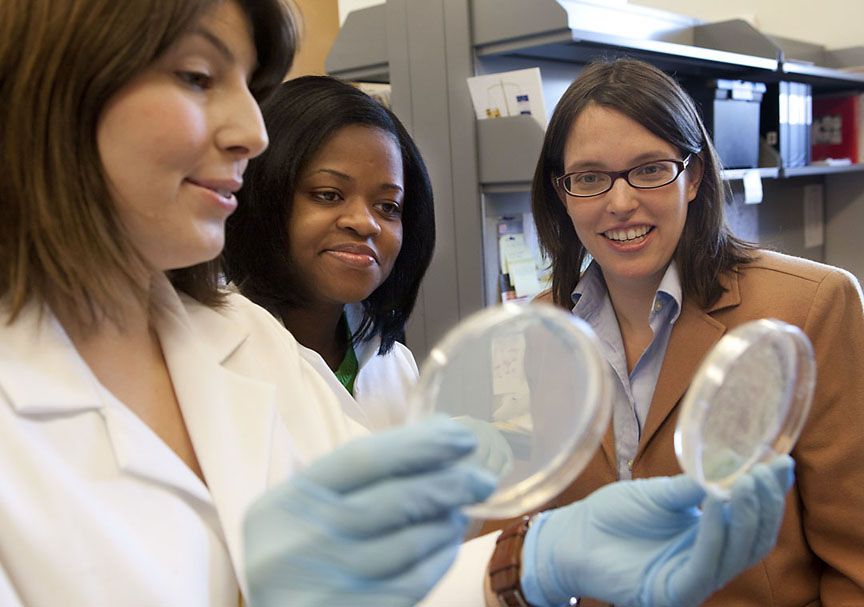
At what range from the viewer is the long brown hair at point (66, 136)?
0.87 m

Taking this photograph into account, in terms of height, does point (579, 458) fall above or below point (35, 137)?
below

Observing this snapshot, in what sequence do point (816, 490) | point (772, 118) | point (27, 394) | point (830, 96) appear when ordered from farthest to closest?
point (830, 96) → point (772, 118) → point (816, 490) → point (27, 394)

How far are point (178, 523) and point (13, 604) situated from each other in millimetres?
186

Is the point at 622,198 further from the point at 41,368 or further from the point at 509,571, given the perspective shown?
the point at 41,368

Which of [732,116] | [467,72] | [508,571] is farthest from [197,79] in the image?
[732,116]

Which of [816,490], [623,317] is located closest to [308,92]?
[623,317]

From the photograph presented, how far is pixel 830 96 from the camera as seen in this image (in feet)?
12.2

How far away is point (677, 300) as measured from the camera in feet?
4.99

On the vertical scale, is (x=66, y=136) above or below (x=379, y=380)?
above

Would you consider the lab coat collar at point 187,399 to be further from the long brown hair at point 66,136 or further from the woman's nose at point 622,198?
the woman's nose at point 622,198

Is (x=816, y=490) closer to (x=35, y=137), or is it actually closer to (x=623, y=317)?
(x=623, y=317)

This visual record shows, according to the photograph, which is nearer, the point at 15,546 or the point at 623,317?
the point at 15,546

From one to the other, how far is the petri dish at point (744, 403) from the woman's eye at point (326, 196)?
0.88 m

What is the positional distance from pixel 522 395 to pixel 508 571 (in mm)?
232
